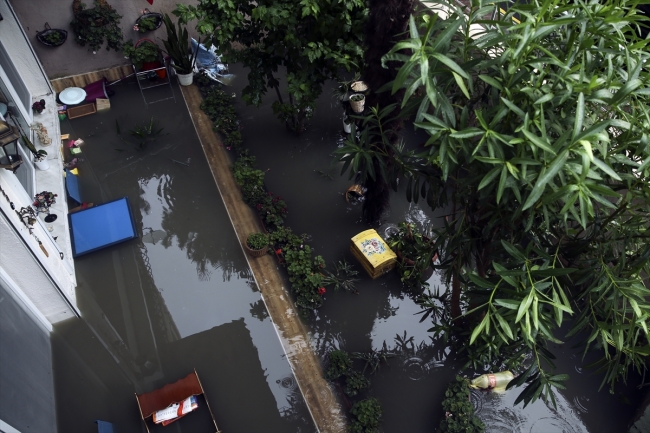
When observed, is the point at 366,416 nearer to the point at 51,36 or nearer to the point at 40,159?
the point at 40,159

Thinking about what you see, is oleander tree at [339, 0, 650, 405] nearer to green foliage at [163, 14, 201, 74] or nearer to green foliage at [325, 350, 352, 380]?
green foliage at [325, 350, 352, 380]

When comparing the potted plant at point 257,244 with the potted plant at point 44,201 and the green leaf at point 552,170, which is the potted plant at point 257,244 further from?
the green leaf at point 552,170

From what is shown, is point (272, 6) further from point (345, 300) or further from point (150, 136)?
point (345, 300)

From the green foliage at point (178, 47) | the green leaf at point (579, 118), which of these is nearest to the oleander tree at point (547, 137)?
the green leaf at point (579, 118)

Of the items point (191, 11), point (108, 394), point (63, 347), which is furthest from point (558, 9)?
point (63, 347)

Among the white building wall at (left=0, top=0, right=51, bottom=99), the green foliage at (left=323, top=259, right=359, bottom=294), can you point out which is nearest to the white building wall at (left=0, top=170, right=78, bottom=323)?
the white building wall at (left=0, top=0, right=51, bottom=99)

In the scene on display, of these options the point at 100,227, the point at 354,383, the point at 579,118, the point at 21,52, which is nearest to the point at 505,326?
the point at 579,118

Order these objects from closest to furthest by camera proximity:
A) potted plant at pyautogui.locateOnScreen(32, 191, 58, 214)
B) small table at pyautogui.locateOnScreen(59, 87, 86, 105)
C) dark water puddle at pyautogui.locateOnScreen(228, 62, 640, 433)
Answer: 1. dark water puddle at pyautogui.locateOnScreen(228, 62, 640, 433)
2. potted plant at pyautogui.locateOnScreen(32, 191, 58, 214)
3. small table at pyautogui.locateOnScreen(59, 87, 86, 105)
